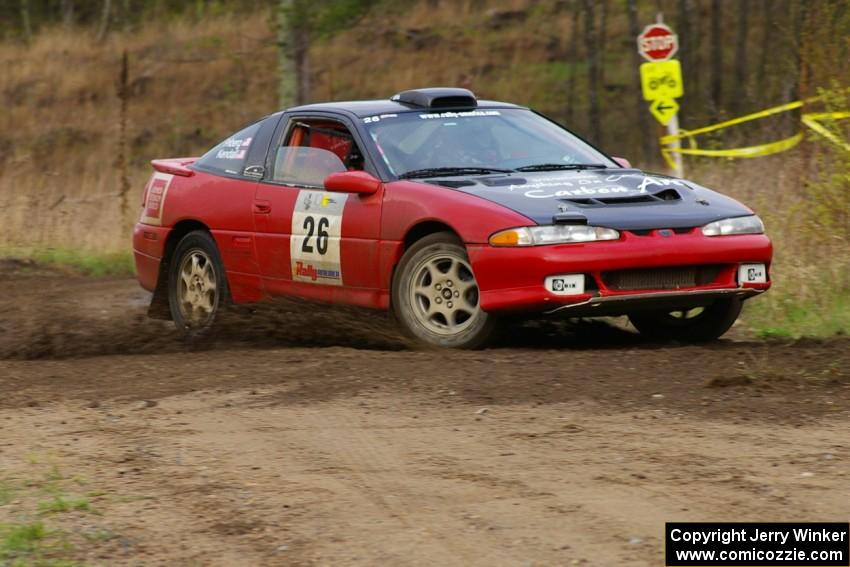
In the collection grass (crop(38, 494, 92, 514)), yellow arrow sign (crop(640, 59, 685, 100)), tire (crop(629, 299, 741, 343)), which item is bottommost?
grass (crop(38, 494, 92, 514))

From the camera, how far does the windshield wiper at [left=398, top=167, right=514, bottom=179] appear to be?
8.15 m

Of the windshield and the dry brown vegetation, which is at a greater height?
the dry brown vegetation

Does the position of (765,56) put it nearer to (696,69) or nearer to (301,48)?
(696,69)

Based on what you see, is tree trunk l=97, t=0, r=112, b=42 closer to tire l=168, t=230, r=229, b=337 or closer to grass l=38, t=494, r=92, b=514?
tire l=168, t=230, r=229, b=337

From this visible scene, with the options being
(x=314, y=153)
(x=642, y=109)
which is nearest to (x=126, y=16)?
(x=642, y=109)

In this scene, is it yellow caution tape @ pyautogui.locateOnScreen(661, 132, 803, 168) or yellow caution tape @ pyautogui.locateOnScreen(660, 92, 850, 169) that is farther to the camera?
yellow caution tape @ pyautogui.locateOnScreen(661, 132, 803, 168)

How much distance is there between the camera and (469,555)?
402cm

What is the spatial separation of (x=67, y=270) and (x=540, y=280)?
8069mm

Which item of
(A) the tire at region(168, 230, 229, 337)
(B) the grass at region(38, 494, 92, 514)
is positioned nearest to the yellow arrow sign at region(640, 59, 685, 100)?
(A) the tire at region(168, 230, 229, 337)

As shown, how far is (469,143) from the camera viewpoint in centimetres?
847

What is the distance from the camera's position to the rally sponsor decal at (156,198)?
9.79 m

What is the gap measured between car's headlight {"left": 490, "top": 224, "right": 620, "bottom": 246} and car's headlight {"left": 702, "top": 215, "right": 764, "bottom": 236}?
2.03ft

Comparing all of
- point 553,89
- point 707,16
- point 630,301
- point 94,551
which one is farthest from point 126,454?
point 707,16

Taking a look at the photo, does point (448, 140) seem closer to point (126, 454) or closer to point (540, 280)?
point (540, 280)
